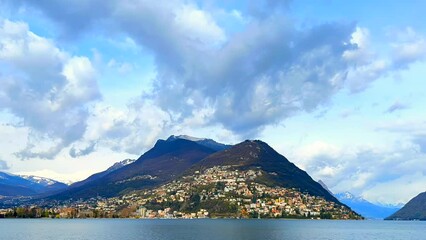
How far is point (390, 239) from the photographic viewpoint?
17438cm

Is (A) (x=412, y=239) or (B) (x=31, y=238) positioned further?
(A) (x=412, y=239)

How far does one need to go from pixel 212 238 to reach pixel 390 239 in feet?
238

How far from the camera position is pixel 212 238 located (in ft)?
468

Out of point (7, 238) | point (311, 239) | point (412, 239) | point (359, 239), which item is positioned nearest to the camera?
point (7, 238)

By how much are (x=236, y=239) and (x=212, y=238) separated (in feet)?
26.4

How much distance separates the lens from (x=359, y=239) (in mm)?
164500

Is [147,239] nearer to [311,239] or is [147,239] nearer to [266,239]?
[266,239]

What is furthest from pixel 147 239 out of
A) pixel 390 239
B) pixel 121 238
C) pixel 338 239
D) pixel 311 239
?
pixel 390 239

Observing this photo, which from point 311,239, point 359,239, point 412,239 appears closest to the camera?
point 311,239

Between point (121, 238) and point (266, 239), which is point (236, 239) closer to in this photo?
point (266, 239)

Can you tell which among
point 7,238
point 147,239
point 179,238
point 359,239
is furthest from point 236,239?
point 7,238

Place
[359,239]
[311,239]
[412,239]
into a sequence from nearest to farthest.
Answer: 1. [311,239]
2. [359,239]
3. [412,239]

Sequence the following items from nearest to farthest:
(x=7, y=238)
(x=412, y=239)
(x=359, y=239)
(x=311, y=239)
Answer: (x=7, y=238), (x=311, y=239), (x=359, y=239), (x=412, y=239)

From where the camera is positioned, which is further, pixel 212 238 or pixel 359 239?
pixel 359 239
